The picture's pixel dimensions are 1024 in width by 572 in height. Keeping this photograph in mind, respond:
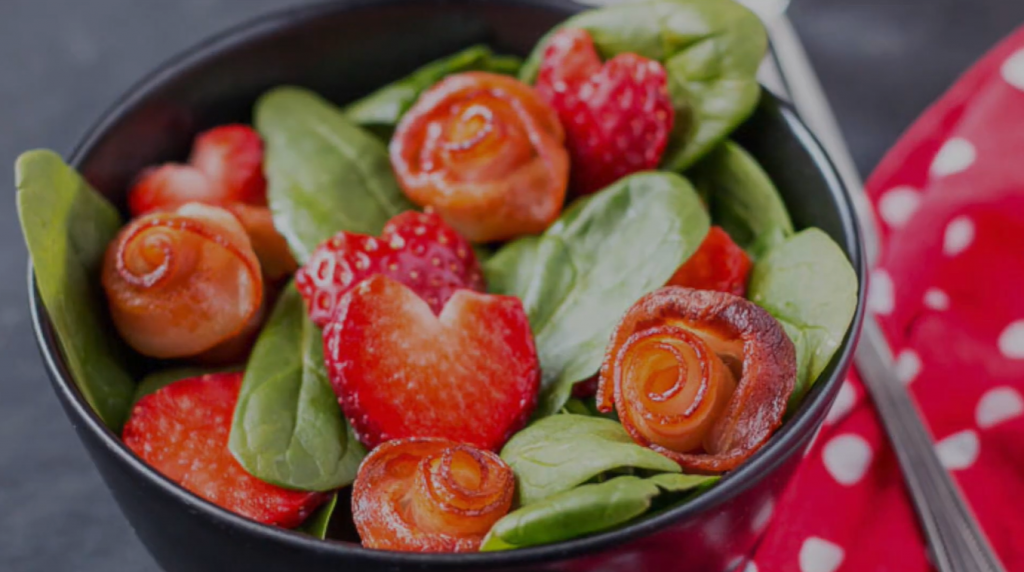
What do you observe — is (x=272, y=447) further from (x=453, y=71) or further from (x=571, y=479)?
(x=453, y=71)

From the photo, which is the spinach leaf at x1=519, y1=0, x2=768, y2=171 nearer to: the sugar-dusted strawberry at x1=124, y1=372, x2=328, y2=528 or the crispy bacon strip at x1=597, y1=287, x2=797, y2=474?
the crispy bacon strip at x1=597, y1=287, x2=797, y2=474

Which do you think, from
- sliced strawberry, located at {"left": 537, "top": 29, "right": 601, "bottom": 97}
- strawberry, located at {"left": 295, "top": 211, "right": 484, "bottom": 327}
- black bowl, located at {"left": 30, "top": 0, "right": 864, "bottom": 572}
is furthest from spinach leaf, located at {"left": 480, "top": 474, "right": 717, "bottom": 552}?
sliced strawberry, located at {"left": 537, "top": 29, "right": 601, "bottom": 97}

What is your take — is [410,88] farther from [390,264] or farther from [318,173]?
[390,264]

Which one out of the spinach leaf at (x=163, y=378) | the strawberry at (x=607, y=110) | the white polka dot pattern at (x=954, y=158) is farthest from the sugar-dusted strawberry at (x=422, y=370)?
the white polka dot pattern at (x=954, y=158)

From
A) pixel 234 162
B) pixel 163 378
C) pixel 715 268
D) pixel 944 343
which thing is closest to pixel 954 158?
pixel 944 343

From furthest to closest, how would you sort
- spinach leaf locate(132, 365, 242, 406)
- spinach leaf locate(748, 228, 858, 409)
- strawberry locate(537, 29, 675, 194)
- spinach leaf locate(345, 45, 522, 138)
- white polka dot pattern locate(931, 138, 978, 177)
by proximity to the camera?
white polka dot pattern locate(931, 138, 978, 177) → spinach leaf locate(345, 45, 522, 138) → strawberry locate(537, 29, 675, 194) → spinach leaf locate(132, 365, 242, 406) → spinach leaf locate(748, 228, 858, 409)

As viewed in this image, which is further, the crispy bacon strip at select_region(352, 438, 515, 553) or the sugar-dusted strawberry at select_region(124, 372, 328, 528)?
the sugar-dusted strawberry at select_region(124, 372, 328, 528)

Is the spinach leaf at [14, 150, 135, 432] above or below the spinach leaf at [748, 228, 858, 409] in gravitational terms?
above
